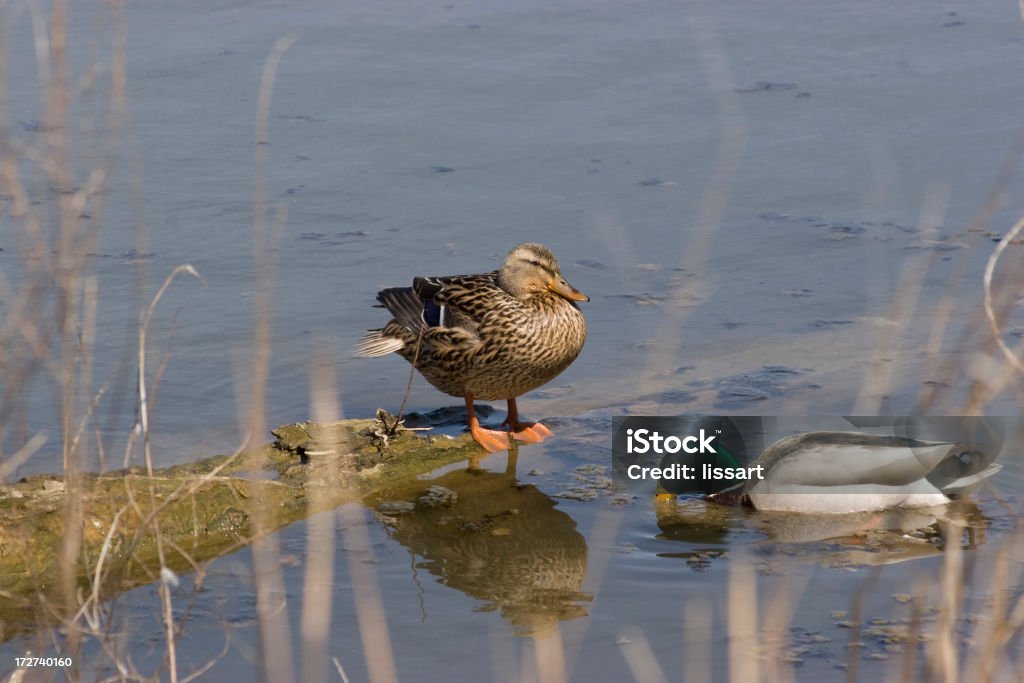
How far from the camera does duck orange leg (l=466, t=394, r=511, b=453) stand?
19.1 ft

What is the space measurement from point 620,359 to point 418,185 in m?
2.26

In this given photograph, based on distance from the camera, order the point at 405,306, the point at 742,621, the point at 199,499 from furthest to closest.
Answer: the point at 405,306, the point at 199,499, the point at 742,621

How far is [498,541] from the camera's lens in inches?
195

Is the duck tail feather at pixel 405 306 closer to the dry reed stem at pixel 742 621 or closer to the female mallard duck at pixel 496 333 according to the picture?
the female mallard duck at pixel 496 333

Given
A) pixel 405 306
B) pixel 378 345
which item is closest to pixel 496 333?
pixel 405 306

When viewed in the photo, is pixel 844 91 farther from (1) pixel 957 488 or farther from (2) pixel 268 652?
(2) pixel 268 652

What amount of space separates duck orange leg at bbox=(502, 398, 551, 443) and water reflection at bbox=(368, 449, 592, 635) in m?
0.18

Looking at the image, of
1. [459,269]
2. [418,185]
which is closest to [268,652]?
[459,269]

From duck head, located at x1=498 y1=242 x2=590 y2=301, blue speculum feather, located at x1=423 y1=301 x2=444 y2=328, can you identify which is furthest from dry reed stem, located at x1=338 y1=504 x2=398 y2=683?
duck head, located at x1=498 y1=242 x2=590 y2=301

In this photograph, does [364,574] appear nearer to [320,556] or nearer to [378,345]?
[320,556]

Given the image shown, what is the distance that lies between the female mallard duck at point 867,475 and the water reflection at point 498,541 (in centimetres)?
77

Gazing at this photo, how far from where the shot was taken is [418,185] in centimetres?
838

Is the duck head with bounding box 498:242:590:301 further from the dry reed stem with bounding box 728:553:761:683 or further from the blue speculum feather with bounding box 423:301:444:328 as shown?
the dry reed stem with bounding box 728:553:761:683

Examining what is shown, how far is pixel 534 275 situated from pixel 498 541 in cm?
149
